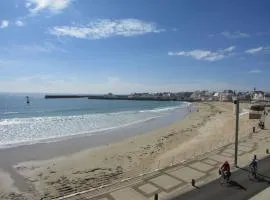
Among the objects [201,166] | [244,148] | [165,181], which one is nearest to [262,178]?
[201,166]

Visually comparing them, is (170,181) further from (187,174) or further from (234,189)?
(234,189)

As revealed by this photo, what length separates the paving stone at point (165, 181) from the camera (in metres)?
17.0

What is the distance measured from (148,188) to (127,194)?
1.53 meters

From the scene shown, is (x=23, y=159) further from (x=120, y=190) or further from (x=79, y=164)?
(x=120, y=190)

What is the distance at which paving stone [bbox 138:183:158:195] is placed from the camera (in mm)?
16312

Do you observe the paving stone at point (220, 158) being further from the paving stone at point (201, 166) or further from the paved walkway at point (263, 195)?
the paved walkway at point (263, 195)

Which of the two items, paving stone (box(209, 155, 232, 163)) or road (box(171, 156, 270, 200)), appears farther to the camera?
paving stone (box(209, 155, 232, 163))

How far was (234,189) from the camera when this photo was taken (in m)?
16.5

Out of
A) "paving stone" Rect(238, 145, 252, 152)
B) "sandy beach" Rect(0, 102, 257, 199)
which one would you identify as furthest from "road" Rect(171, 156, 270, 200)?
"paving stone" Rect(238, 145, 252, 152)

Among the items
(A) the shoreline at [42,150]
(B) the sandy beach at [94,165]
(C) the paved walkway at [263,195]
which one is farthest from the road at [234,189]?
(A) the shoreline at [42,150]

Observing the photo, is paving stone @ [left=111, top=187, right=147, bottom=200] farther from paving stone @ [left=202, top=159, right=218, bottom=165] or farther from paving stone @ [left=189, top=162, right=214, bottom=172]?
paving stone @ [left=202, top=159, right=218, bottom=165]

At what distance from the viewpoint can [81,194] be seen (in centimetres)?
1598

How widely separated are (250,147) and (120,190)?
54.4 ft

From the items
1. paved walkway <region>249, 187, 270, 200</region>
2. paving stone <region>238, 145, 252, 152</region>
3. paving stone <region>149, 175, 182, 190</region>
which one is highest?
paving stone <region>238, 145, 252, 152</region>
